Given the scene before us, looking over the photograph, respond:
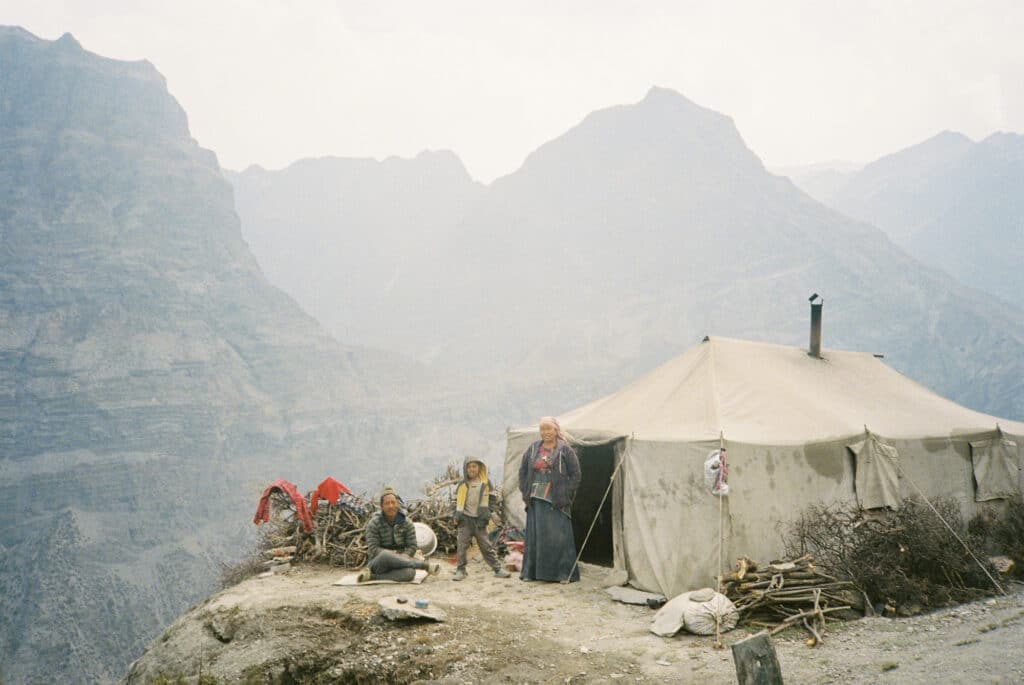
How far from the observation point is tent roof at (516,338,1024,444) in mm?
6770

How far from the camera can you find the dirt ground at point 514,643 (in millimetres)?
4293

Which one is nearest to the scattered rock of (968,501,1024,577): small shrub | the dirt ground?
the dirt ground

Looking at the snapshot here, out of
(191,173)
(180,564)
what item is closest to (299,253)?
(191,173)

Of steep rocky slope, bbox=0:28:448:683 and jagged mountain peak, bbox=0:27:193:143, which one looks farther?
jagged mountain peak, bbox=0:27:193:143

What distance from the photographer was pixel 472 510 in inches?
286

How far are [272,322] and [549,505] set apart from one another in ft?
221

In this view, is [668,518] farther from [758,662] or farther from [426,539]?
[426,539]

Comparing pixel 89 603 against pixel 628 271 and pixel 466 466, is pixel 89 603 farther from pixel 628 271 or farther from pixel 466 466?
pixel 628 271

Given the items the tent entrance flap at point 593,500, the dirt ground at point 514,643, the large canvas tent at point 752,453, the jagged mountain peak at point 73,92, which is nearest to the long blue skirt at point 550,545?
the dirt ground at point 514,643

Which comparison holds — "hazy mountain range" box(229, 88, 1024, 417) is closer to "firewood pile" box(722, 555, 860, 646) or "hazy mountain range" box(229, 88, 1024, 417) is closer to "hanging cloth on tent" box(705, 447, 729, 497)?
"hanging cloth on tent" box(705, 447, 729, 497)

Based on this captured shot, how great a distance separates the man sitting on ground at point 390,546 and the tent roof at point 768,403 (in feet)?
7.78

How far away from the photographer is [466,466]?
7.24 meters

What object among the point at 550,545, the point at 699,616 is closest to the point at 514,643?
the point at 699,616

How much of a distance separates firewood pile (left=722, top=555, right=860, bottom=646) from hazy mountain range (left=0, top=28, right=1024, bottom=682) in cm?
3734
